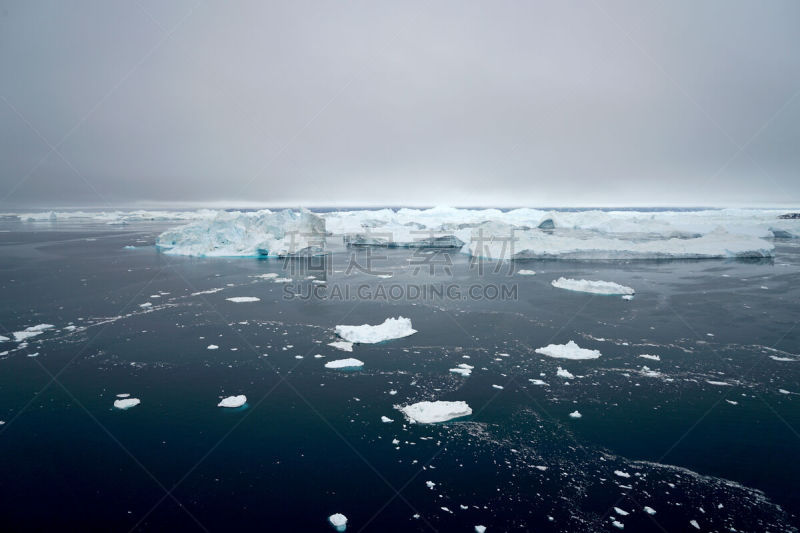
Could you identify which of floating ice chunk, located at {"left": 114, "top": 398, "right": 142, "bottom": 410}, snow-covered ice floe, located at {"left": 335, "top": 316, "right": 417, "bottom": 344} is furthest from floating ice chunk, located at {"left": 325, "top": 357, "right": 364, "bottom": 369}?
floating ice chunk, located at {"left": 114, "top": 398, "right": 142, "bottom": 410}

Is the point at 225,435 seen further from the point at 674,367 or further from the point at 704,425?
the point at 674,367

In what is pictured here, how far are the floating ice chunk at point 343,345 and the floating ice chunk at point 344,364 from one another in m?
0.50

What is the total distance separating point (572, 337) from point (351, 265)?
30.7 ft

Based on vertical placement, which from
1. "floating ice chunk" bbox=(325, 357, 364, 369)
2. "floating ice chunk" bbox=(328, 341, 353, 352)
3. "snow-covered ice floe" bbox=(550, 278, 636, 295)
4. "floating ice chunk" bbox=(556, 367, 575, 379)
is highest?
"snow-covered ice floe" bbox=(550, 278, 636, 295)

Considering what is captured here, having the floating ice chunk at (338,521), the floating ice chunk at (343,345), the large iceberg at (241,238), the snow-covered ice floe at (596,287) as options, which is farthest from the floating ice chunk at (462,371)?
the large iceberg at (241,238)

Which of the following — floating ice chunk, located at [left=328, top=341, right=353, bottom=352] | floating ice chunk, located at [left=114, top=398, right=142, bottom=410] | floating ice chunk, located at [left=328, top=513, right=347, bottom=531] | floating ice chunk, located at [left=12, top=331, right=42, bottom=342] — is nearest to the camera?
floating ice chunk, located at [left=328, top=513, right=347, bottom=531]

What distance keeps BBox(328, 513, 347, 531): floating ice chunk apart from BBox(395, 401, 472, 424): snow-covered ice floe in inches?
54.7

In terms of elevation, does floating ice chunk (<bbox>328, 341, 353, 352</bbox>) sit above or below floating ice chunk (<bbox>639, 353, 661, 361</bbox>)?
below

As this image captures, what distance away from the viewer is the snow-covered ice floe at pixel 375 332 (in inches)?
257

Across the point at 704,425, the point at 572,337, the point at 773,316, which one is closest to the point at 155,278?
the point at 572,337

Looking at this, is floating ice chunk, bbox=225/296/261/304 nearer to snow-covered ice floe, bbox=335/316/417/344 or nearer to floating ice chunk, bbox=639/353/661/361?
snow-covered ice floe, bbox=335/316/417/344

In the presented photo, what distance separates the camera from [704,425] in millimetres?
4059

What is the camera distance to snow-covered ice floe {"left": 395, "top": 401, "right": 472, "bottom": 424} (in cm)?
419

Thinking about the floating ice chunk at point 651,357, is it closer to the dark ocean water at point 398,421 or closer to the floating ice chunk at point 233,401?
the dark ocean water at point 398,421
